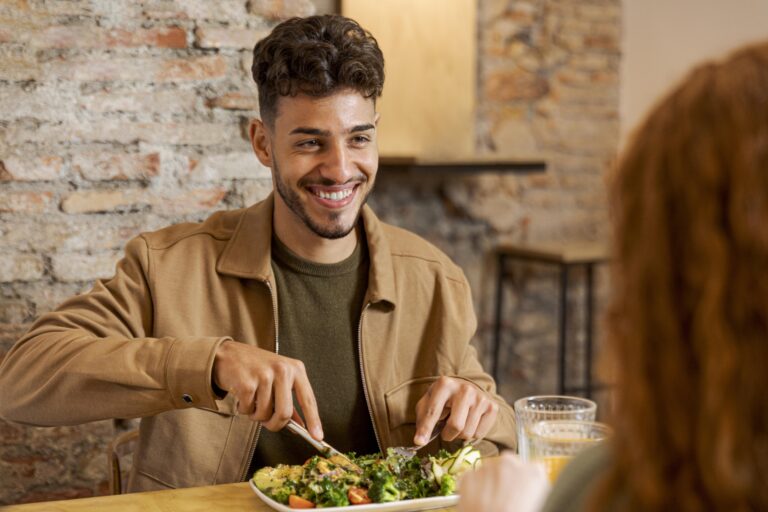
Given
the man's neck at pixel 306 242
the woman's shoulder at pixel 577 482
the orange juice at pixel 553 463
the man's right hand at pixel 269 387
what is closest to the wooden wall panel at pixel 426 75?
the man's neck at pixel 306 242

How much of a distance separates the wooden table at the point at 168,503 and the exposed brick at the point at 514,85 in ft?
10.4

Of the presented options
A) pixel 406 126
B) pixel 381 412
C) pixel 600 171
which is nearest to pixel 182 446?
pixel 381 412

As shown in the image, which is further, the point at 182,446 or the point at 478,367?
the point at 478,367

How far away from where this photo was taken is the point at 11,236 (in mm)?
2051

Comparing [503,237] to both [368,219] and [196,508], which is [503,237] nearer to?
[368,219]

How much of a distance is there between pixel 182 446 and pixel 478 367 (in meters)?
0.62

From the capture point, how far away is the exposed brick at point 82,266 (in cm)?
210

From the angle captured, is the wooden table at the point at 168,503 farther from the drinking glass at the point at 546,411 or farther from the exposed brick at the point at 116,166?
the exposed brick at the point at 116,166

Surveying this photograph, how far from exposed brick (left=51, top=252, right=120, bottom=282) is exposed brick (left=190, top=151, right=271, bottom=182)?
11.0 inches

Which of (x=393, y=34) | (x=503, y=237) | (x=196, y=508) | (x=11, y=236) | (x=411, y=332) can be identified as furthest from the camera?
(x=503, y=237)

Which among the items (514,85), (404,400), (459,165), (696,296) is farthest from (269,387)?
(514,85)

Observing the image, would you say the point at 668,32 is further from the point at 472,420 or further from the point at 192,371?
the point at 192,371

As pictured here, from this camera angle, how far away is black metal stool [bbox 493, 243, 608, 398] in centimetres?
392

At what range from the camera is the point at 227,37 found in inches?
87.4
